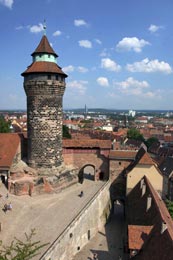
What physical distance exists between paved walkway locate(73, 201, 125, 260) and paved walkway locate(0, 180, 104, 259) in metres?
2.78

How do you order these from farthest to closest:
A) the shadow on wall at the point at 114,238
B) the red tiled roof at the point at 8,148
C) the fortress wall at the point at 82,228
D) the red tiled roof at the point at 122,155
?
the red tiled roof at the point at 122,155, the red tiled roof at the point at 8,148, the shadow on wall at the point at 114,238, the fortress wall at the point at 82,228

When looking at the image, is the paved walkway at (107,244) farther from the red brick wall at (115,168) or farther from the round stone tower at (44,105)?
the round stone tower at (44,105)

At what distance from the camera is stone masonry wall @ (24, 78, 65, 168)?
2244 centimetres

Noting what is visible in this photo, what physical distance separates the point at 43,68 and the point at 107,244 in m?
14.8

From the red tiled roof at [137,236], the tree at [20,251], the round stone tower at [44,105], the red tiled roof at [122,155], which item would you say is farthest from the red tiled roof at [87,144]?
the tree at [20,251]

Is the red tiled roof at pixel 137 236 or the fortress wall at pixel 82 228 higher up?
the red tiled roof at pixel 137 236

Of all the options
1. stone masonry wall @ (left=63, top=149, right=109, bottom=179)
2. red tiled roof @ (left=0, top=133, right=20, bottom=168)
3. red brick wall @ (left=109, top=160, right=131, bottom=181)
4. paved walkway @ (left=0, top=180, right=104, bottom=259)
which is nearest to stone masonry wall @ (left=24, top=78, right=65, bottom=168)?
red tiled roof @ (left=0, top=133, right=20, bottom=168)

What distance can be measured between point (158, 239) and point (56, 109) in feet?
46.7

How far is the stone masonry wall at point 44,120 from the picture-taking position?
22438mm

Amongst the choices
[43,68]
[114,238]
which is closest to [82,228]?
[114,238]

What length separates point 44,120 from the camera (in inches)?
893

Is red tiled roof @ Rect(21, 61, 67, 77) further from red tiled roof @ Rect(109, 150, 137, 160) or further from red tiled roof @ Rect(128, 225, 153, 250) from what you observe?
red tiled roof @ Rect(128, 225, 153, 250)

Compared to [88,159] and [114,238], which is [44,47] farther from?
Answer: [114,238]

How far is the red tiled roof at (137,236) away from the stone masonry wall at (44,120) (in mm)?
10754
